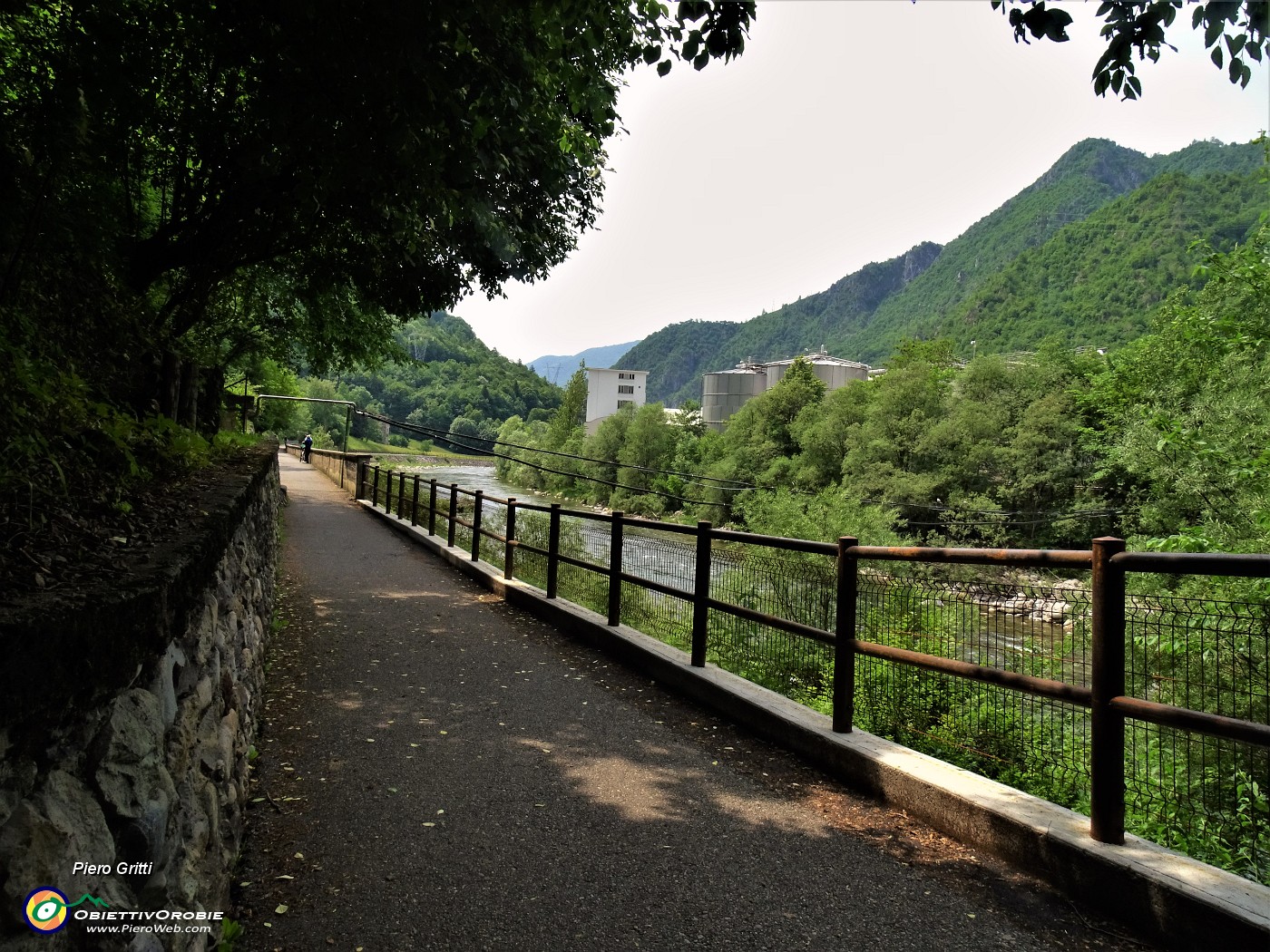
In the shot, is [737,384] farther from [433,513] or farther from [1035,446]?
[433,513]

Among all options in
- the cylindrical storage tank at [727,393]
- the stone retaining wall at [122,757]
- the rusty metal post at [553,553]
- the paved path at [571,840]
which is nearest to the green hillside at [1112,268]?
the cylindrical storage tank at [727,393]

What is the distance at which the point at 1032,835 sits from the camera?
2943 mm

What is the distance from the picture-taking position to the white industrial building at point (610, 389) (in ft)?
Result: 410

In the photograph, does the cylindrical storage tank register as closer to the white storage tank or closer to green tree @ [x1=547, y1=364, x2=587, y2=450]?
the white storage tank

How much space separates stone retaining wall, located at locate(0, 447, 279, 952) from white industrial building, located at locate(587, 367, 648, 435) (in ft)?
396

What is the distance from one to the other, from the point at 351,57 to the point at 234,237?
5632 mm

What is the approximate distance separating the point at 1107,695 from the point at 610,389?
126490 mm

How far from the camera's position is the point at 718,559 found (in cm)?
573

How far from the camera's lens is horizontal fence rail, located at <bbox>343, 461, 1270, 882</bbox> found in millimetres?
2822

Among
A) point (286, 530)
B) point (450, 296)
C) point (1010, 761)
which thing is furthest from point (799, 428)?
point (1010, 761)

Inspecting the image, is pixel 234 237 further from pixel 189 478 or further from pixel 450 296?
pixel 189 478

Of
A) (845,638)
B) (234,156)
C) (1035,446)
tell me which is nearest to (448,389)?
(1035,446)

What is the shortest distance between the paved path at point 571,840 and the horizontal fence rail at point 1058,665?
24.1 inches

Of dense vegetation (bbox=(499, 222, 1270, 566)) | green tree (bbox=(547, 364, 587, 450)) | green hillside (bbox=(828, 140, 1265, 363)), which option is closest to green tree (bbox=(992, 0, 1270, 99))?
dense vegetation (bbox=(499, 222, 1270, 566))
